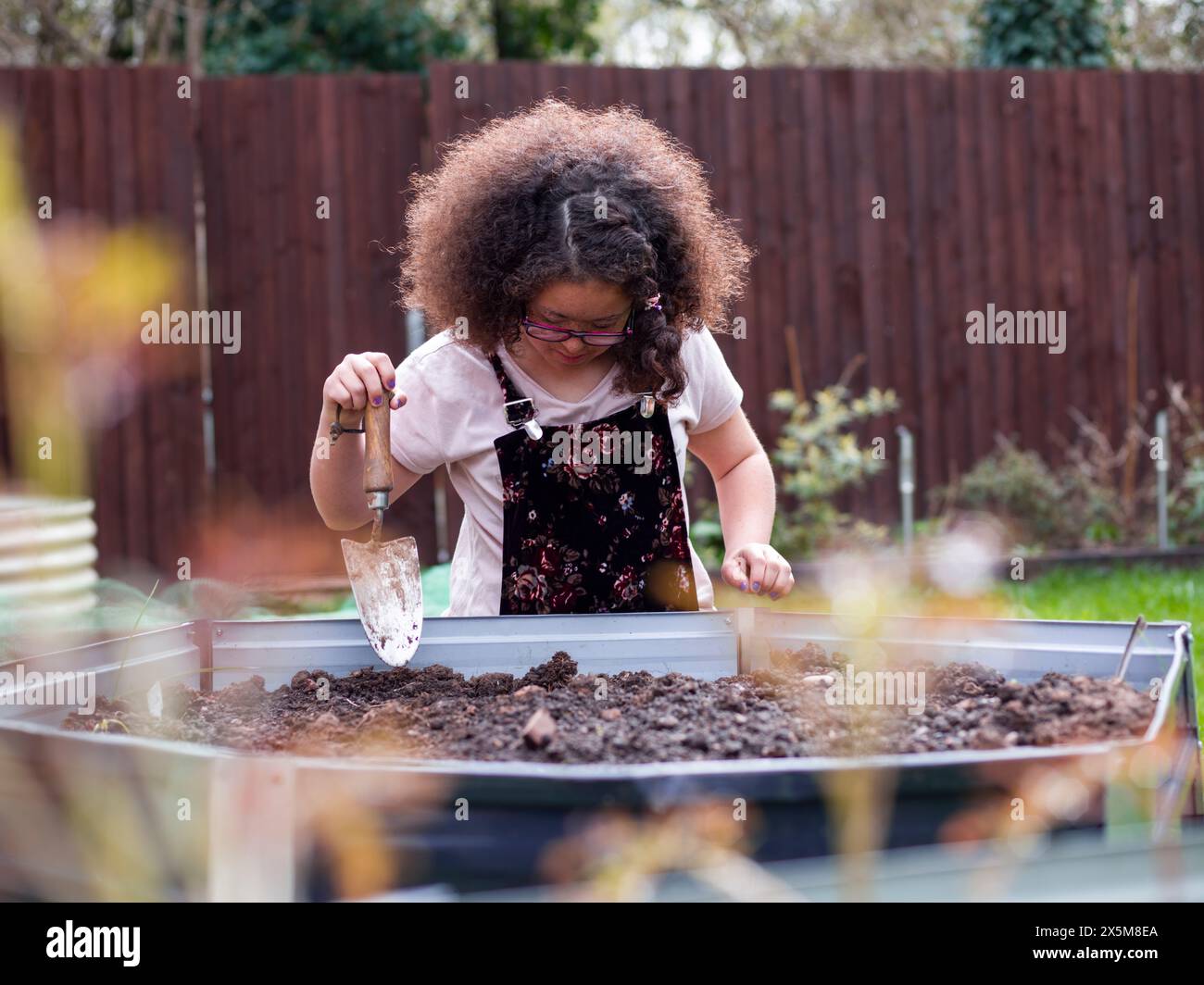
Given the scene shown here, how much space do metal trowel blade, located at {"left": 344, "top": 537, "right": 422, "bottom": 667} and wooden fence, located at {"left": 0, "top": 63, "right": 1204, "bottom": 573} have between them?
12.2 feet

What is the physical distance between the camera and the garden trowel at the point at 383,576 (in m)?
1.72

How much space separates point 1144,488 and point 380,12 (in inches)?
265

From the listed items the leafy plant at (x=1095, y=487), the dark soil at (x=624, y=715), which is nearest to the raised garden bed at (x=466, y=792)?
the dark soil at (x=624, y=715)

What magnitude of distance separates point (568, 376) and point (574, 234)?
0.33 m

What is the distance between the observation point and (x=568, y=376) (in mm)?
2215

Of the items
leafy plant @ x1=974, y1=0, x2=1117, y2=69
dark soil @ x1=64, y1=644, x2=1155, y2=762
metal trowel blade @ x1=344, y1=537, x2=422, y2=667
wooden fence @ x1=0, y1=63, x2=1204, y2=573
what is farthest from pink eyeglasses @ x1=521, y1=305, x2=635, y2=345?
Answer: leafy plant @ x1=974, y1=0, x2=1117, y2=69

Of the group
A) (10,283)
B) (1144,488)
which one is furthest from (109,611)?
(1144,488)

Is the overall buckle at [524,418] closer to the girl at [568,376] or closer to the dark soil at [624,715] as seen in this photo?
the girl at [568,376]

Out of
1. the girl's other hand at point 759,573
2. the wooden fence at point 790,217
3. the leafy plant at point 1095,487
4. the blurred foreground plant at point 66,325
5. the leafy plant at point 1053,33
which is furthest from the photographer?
the leafy plant at point 1053,33

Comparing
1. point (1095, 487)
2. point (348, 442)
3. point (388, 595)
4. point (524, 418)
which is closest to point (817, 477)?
point (1095, 487)

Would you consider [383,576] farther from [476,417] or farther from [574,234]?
[574,234]

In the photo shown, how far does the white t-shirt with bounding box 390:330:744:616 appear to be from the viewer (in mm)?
2172

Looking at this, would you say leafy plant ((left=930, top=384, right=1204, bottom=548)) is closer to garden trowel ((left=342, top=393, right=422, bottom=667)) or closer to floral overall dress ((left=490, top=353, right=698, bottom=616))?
floral overall dress ((left=490, top=353, right=698, bottom=616))

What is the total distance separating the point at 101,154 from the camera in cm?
542
